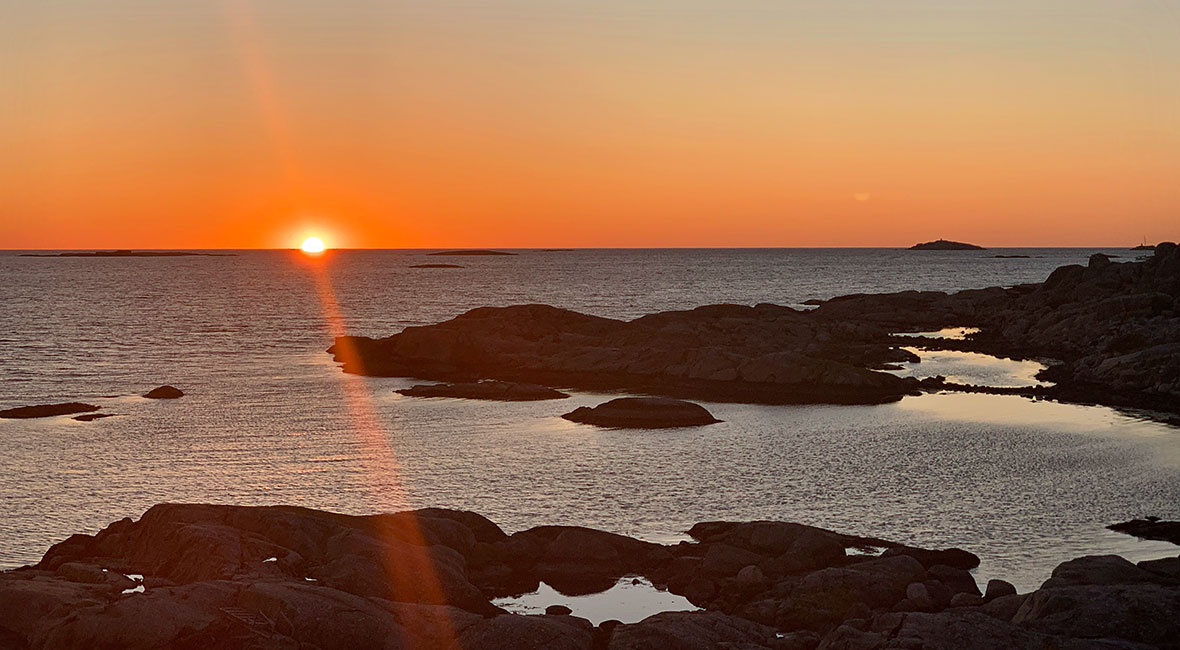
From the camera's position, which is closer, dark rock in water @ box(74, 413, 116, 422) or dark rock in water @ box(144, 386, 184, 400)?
dark rock in water @ box(74, 413, 116, 422)

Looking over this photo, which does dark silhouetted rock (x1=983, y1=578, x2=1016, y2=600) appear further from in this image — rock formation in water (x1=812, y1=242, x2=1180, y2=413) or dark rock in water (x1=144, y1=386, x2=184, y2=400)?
dark rock in water (x1=144, y1=386, x2=184, y2=400)

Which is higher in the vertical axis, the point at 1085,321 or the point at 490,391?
the point at 1085,321

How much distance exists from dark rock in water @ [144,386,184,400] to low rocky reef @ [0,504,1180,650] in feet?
125

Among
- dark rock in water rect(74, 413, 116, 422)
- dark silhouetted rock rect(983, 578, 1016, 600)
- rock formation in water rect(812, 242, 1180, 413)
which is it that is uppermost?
rock formation in water rect(812, 242, 1180, 413)

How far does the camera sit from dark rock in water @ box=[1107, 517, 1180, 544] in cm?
3400

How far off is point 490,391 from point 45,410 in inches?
991

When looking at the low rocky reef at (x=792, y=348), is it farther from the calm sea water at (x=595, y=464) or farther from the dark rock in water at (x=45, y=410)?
the dark rock in water at (x=45, y=410)

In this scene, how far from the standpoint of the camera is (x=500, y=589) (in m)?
28.7

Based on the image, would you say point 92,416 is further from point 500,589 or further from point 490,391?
point 500,589

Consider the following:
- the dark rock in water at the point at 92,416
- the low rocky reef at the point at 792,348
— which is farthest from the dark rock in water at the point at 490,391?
the dark rock in water at the point at 92,416

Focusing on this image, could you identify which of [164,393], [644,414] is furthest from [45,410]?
[644,414]

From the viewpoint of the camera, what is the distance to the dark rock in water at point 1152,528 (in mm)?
34000

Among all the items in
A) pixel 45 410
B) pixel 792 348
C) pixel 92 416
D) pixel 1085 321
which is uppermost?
pixel 1085 321

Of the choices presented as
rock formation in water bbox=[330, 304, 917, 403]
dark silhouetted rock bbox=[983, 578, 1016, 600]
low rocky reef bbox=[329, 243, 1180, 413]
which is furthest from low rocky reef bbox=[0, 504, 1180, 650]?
rock formation in water bbox=[330, 304, 917, 403]
